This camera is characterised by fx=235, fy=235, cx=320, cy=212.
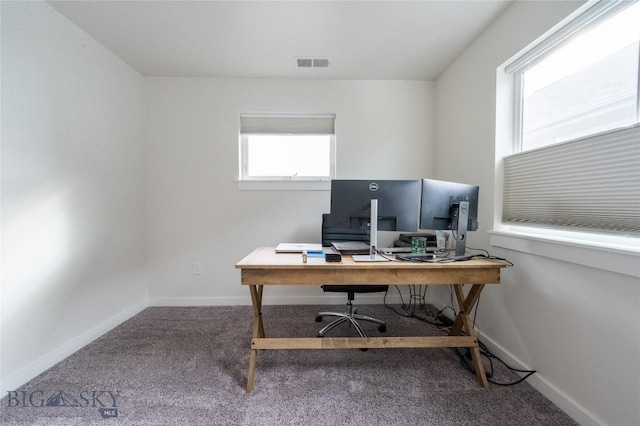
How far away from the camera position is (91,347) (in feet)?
6.15

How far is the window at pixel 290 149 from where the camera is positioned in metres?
2.68

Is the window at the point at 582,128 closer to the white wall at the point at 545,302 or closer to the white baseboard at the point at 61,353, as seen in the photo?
the white wall at the point at 545,302

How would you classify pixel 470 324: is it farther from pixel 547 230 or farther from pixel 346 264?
pixel 346 264

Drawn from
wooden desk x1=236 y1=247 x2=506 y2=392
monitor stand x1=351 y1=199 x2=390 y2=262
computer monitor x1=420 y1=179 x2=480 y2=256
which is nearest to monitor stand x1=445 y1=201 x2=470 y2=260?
computer monitor x1=420 y1=179 x2=480 y2=256

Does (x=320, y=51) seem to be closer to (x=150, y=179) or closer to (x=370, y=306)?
(x=150, y=179)

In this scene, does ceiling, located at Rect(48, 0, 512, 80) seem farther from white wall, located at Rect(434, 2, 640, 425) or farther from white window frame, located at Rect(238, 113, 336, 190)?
white window frame, located at Rect(238, 113, 336, 190)

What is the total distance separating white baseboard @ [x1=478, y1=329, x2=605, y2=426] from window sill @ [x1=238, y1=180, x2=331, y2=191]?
6.73ft

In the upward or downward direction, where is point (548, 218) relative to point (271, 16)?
downward

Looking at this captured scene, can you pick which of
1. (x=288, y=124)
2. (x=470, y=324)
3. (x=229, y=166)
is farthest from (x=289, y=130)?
(x=470, y=324)

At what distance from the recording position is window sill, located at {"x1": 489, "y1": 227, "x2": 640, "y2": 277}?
1026 mm

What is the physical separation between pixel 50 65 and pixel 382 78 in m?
2.81

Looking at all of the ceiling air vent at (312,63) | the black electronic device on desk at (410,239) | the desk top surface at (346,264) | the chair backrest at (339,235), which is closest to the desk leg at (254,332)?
the desk top surface at (346,264)

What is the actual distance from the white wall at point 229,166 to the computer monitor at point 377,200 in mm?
1121

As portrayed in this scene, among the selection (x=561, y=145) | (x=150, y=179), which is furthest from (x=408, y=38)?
(x=150, y=179)
